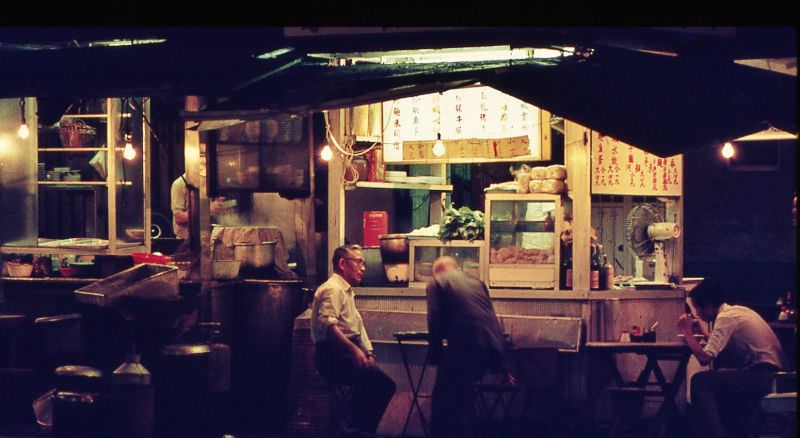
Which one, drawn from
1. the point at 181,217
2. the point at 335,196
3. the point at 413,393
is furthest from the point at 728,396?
the point at 181,217

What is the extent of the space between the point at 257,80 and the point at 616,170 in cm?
461

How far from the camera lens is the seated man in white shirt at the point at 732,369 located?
423 inches

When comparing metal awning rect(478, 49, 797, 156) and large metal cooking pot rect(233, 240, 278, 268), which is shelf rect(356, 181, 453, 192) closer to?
large metal cooking pot rect(233, 240, 278, 268)

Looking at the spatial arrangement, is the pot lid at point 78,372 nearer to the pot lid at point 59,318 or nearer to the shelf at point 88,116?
the pot lid at point 59,318

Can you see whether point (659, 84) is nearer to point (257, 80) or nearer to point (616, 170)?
point (616, 170)

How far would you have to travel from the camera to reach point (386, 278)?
516 inches

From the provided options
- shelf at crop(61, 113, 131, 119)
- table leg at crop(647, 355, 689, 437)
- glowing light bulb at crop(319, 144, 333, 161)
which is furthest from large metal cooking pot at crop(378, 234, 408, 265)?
shelf at crop(61, 113, 131, 119)

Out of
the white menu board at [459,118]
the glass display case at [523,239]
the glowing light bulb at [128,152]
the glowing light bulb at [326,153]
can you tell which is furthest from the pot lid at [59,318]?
the glass display case at [523,239]

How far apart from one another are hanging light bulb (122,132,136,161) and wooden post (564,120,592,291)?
5.49 metres

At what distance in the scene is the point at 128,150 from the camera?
1330 centimetres

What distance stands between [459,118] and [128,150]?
4.17 meters

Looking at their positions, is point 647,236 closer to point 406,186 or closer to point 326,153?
point 406,186

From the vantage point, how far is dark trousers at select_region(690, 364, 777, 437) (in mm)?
10719


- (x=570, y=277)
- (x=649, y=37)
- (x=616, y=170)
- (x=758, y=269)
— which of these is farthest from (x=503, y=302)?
(x=758, y=269)
